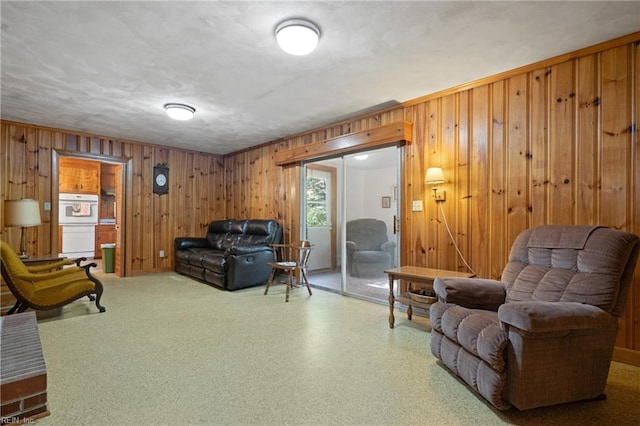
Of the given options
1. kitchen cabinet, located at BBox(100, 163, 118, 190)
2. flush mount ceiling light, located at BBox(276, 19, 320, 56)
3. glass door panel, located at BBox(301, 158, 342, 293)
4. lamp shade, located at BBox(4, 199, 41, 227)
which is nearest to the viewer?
flush mount ceiling light, located at BBox(276, 19, 320, 56)

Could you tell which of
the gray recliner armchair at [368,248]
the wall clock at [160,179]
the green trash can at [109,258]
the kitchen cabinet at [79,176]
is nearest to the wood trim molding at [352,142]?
the gray recliner armchair at [368,248]

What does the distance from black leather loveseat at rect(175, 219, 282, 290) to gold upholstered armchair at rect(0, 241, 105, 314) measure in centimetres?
148

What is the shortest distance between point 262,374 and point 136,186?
483 cm

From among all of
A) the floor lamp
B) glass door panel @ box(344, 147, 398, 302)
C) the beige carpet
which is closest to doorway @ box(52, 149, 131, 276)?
the floor lamp

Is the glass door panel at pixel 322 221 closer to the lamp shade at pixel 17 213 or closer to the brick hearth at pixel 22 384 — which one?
the lamp shade at pixel 17 213

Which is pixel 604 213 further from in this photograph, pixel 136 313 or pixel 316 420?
pixel 136 313

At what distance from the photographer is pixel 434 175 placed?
3.21m

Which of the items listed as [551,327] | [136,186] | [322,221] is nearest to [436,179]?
[551,327]

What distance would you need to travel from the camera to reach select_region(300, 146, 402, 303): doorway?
12.8 ft

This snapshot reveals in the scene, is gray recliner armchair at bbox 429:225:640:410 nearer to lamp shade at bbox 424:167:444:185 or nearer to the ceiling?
lamp shade at bbox 424:167:444:185

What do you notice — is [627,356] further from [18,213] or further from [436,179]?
[18,213]

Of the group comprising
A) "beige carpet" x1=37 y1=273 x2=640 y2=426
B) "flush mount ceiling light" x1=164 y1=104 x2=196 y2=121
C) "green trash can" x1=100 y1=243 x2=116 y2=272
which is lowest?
"beige carpet" x1=37 y1=273 x2=640 y2=426

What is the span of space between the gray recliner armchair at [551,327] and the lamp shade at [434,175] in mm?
1181

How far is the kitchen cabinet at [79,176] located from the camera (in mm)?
7031
